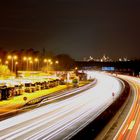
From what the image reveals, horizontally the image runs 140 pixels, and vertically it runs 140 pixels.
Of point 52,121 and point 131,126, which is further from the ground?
point 52,121

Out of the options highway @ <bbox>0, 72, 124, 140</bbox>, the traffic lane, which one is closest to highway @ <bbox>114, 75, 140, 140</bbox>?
the traffic lane

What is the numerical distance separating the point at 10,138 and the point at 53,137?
3681 mm

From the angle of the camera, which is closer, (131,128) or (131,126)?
(131,128)

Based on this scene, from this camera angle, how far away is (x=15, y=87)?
198 feet

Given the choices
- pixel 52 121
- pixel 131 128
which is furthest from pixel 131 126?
pixel 52 121

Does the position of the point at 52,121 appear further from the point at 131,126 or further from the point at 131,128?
the point at 131,128

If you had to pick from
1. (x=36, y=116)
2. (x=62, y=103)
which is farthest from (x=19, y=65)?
(x=36, y=116)

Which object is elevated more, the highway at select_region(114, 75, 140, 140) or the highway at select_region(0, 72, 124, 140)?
the highway at select_region(0, 72, 124, 140)

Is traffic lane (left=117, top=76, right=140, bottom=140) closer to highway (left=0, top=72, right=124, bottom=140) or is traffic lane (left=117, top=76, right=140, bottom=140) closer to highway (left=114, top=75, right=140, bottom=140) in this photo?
highway (left=114, top=75, right=140, bottom=140)

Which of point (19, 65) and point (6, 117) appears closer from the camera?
point (6, 117)

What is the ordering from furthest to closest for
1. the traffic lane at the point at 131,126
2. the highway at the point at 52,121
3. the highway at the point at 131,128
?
the traffic lane at the point at 131,126 → the highway at the point at 52,121 → the highway at the point at 131,128

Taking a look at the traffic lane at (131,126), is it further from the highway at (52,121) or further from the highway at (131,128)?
the highway at (52,121)

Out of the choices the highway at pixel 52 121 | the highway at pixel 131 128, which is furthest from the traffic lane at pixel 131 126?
the highway at pixel 52 121

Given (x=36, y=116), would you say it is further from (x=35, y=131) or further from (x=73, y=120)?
(x=35, y=131)
